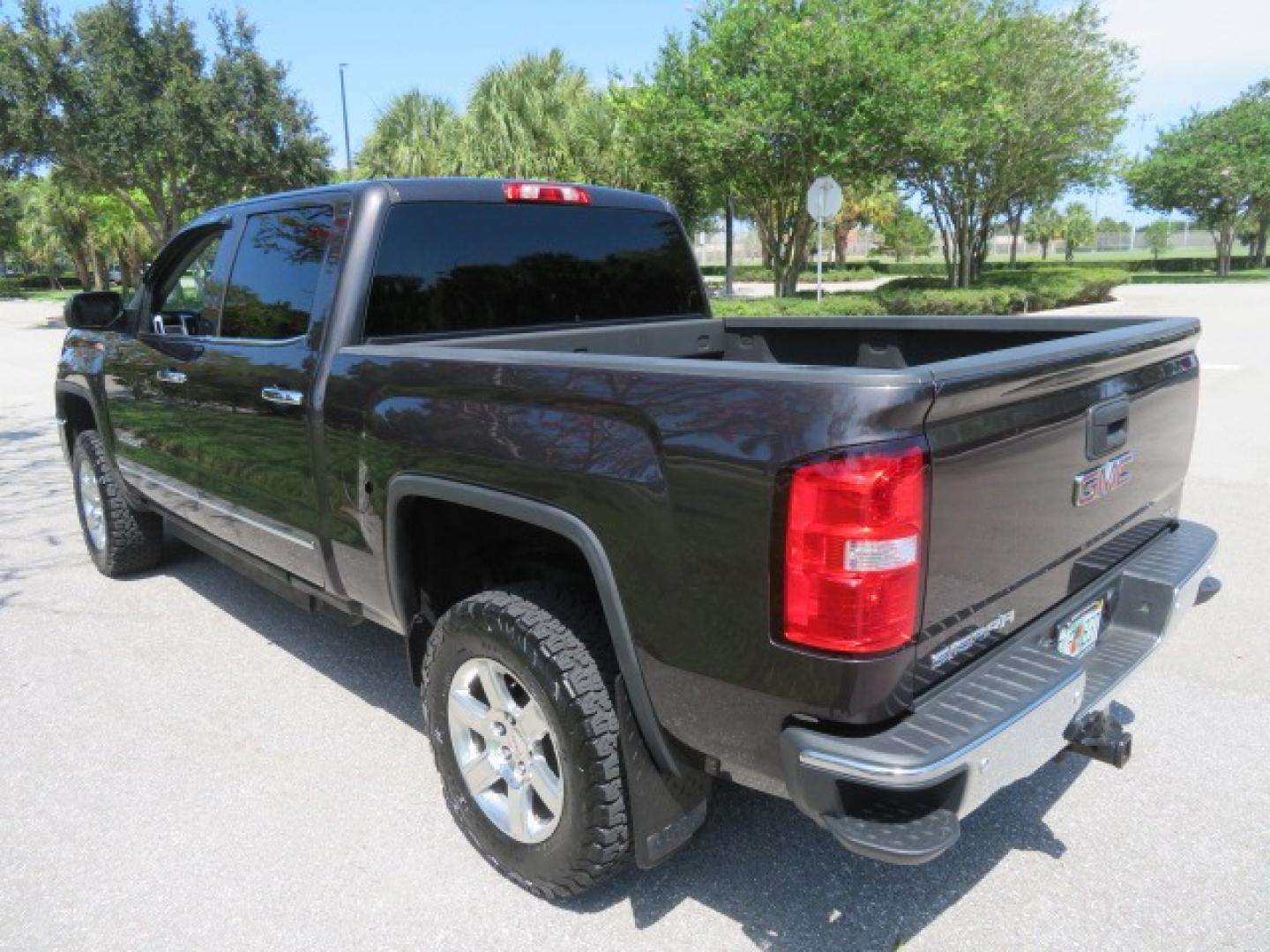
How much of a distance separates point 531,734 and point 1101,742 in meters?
1.48

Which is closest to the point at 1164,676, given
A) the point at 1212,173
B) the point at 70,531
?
the point at 70,531

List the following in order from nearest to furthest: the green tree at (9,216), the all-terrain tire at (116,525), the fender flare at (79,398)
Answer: the fender flare at (79,398)
the all-terrain tire at (116,525)
the green tree at (9,216)

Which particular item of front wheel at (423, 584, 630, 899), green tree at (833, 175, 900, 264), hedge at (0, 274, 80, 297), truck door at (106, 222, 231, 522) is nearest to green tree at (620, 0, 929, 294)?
truck door at (106, 222, 231, 522)

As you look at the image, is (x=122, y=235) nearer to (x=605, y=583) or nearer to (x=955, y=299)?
(x=955, y=299)

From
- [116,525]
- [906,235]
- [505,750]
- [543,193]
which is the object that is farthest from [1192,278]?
[505,750]

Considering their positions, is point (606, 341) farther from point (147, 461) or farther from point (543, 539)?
point (147, 461)

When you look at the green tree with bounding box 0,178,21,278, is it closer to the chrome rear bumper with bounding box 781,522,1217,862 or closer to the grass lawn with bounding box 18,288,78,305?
the grass lawn with bounding box 18,288,78,305

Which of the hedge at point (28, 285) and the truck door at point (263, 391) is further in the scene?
the hedge at point (28, 285)

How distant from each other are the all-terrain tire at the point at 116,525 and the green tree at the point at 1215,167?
4474 cm

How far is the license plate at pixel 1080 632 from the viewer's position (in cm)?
250

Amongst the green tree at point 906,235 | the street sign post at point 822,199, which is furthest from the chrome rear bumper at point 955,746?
the green tree at point 906,235

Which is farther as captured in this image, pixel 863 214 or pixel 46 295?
pixel 863 214

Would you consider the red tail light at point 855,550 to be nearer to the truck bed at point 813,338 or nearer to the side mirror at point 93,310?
the truck bed at point 813,338

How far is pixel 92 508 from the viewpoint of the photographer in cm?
534
